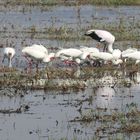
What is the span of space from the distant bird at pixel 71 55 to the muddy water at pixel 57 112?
9.63ft

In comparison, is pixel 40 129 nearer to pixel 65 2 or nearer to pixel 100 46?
pixel 100 46

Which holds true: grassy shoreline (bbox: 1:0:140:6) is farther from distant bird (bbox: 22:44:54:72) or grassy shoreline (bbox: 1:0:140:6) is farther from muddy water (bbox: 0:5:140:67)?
distant bird (bbox: 22:44:54:72)

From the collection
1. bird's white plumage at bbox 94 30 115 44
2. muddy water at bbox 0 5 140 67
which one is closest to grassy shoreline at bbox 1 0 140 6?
muddy water at bbox 0 5 140 67

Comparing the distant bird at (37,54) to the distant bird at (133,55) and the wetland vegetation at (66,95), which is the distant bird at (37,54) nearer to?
the wetland vegetation at (66,95)

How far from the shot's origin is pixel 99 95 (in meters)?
13.0

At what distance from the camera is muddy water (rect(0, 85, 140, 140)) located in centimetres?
1006

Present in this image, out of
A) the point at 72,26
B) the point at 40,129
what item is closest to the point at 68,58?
the point at 40,129

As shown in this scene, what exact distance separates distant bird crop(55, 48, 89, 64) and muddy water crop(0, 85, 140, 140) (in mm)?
2937

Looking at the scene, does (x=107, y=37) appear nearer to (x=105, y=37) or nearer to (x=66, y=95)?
(x=105, y=37)

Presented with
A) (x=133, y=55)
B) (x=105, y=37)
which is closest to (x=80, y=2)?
(x=105, y=37)

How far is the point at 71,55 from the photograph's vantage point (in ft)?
55.1

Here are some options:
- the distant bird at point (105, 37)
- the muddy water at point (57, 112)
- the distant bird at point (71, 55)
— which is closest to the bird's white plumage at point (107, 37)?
the distant bird at point (105, 37)

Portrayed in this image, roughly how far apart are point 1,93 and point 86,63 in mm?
4780

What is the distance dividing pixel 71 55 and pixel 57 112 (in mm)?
5376
